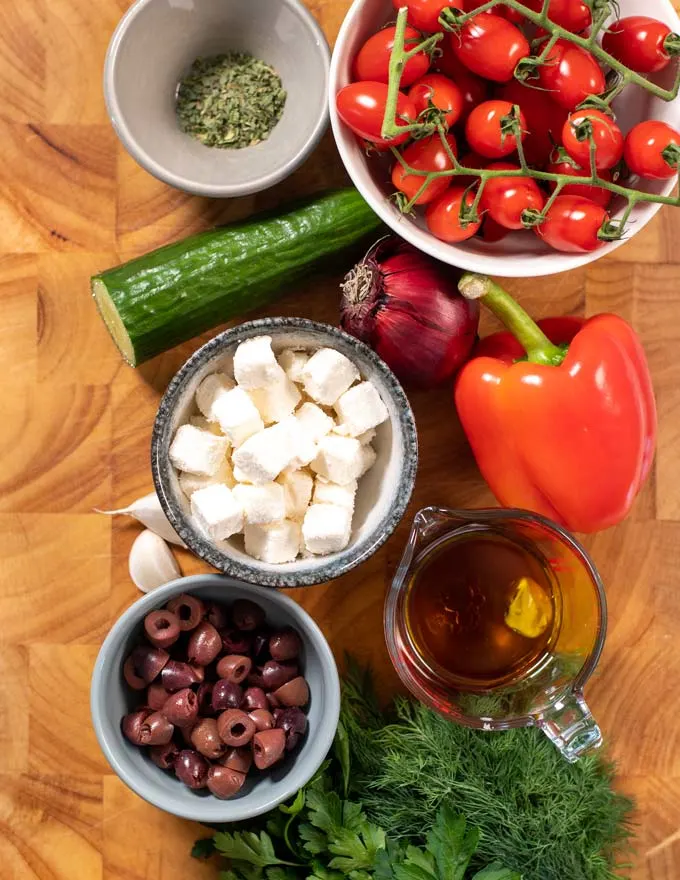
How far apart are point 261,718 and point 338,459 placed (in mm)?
354

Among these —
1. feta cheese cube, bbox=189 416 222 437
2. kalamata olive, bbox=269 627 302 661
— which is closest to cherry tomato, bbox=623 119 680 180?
feta cheese cube, bbox=189 416 222 437

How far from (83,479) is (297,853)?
0.61 meters

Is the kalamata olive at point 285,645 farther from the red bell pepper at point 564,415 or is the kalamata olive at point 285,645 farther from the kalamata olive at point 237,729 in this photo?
the red bell pepper at point 564,415

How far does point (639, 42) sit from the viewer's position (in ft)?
3.48

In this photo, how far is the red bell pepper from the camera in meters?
1.17

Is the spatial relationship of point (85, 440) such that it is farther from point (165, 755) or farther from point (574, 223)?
point (574, 223)

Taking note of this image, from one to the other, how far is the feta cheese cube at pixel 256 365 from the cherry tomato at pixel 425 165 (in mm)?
252

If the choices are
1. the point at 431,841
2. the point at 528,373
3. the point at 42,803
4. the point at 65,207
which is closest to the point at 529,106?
the point at 528,373

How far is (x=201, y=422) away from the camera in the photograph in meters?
1.18

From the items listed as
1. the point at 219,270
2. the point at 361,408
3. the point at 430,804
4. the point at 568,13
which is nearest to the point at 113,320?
the point at 219,270

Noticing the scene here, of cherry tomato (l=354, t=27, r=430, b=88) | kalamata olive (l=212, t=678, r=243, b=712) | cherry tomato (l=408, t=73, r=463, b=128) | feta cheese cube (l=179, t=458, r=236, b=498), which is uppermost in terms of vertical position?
cherry tomato (l=354, t=27, r=430, b=88)

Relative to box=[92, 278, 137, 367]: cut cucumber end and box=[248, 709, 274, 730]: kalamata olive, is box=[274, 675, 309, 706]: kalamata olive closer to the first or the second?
box=[248, 709, 274, 730]: kalamata olive

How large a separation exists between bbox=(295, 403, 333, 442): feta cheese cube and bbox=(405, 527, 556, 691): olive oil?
25 centimetres

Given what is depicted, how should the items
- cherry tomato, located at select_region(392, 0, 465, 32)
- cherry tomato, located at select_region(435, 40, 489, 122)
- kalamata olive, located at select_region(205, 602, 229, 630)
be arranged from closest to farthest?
cherry tomato, located at select_region(392, 0, 465, 32) → cherry tomato, located at select_region(435, 40, 489, 122) → kalamata olive, located at select_region(205, 602, 229, 630)
